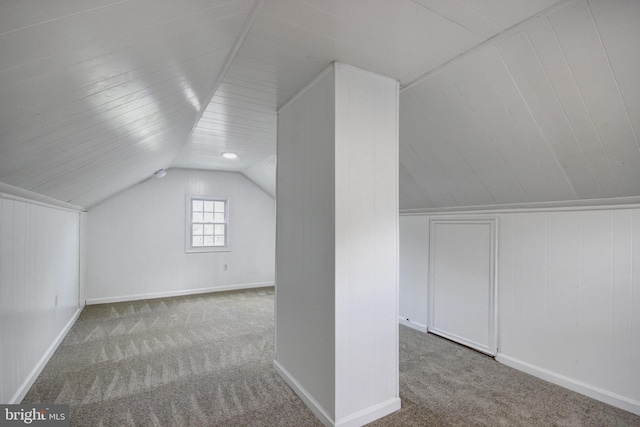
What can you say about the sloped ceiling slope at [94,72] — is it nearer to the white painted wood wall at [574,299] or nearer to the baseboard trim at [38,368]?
the baseboard trim at [38,368]

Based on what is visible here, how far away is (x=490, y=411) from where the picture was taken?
2078 mm

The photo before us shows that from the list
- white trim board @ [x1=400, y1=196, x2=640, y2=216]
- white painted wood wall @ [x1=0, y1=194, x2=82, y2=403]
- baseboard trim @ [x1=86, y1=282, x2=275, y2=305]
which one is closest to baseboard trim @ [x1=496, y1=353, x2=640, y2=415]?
white trim board @ [x1=400, y1=196, x2=640, y2=216]

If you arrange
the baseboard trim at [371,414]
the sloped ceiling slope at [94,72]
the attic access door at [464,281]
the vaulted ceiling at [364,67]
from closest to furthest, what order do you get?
1. the sloped ceiling slope at [94,72]
2. the vaulted ceiling at [364,67]
3. the baseboard trim at [371,414]
4. the attic access door at [464,281]

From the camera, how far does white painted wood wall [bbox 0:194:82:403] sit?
1.97m

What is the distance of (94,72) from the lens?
1.21m

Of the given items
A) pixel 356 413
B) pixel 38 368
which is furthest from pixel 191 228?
pixel 356 413

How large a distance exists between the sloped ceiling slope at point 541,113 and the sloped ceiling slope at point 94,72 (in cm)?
141

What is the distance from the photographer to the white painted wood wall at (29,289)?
197cm

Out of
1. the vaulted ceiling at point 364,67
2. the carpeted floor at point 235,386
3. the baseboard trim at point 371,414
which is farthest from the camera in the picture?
the carpeted floor at point 235,386

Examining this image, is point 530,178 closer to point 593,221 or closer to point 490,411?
point 593,221

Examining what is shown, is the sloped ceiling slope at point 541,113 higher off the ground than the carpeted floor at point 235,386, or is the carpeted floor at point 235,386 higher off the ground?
the sloped ceiling slope at point 541,113

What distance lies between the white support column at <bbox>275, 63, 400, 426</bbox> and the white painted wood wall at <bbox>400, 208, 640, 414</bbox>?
4.62ft

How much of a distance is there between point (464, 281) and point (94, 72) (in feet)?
11.1

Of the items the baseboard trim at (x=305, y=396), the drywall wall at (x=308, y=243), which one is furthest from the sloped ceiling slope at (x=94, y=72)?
the baseboard trim at (x=305, y=396)
